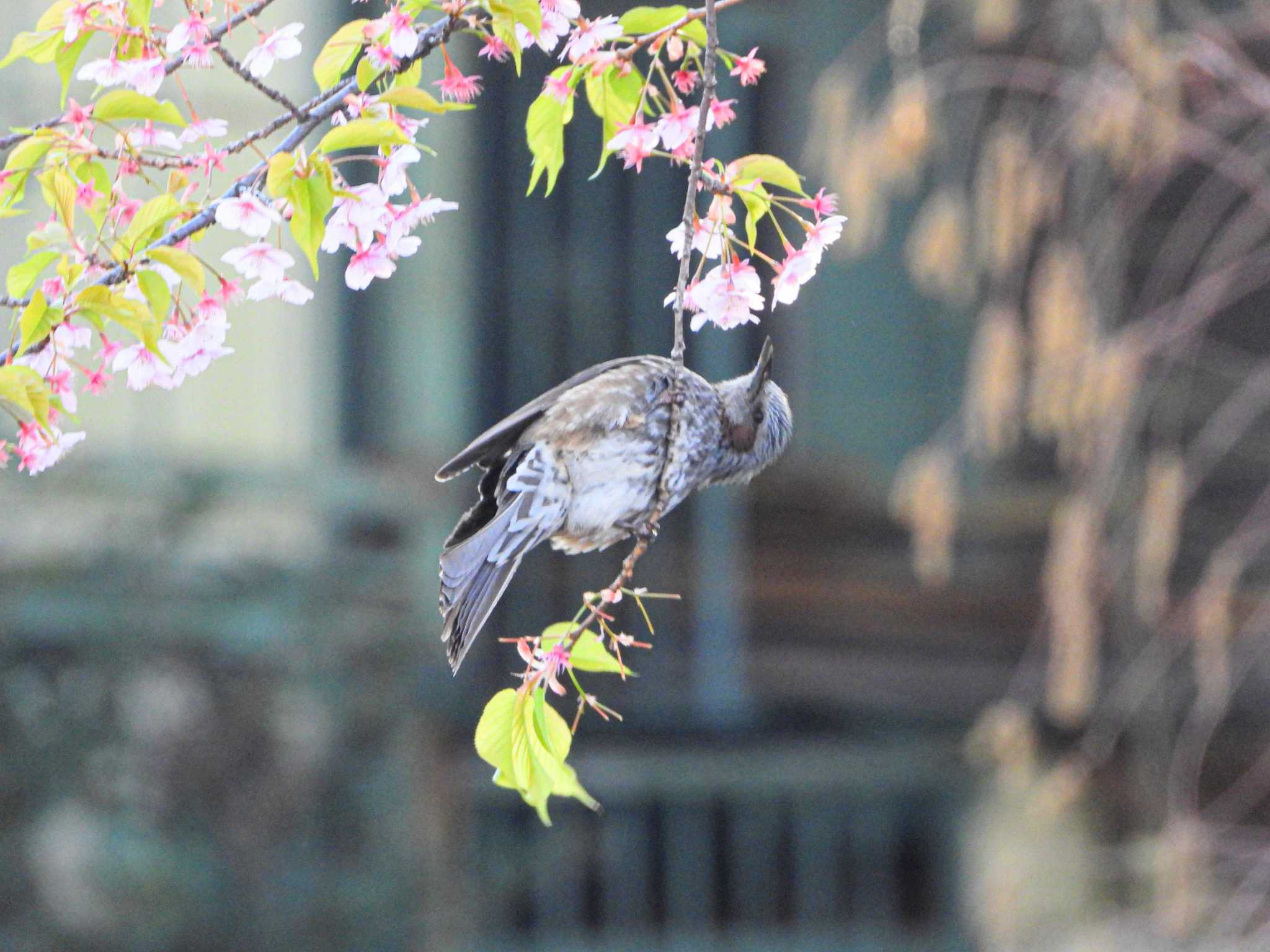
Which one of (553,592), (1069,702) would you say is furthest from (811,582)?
(1069,702)

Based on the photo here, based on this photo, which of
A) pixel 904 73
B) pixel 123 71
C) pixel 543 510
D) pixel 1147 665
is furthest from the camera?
Result: pixel 1147 665

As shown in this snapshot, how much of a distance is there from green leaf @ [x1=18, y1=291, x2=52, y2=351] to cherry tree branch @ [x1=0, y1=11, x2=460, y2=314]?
39mm

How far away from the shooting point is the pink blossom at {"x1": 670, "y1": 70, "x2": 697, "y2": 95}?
1299mm

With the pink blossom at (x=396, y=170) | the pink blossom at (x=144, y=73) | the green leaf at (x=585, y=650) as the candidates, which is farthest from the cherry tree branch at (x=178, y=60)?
the green leaf at (x=585, y=650)

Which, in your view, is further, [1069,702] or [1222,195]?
[1222,195]

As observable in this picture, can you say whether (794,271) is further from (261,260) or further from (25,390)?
(25,390)

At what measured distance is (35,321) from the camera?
3.48ft

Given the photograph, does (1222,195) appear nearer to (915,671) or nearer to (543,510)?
(915,671)

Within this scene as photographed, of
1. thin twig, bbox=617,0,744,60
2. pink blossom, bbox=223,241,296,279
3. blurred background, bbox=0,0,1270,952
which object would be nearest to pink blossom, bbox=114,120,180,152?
pink blossom, bbox=223,241,296,279

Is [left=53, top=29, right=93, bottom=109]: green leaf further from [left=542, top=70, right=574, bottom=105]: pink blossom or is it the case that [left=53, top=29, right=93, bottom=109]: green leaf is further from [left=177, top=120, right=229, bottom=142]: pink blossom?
[left=542, top=70, right=574, bottom=105]: pink blossom

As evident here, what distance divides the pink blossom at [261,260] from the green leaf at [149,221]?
13 centimetres

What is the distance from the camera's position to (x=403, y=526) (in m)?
3.89

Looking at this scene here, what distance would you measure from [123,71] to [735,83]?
9.09 ft

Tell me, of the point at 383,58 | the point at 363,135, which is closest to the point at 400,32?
the point at 383,58
